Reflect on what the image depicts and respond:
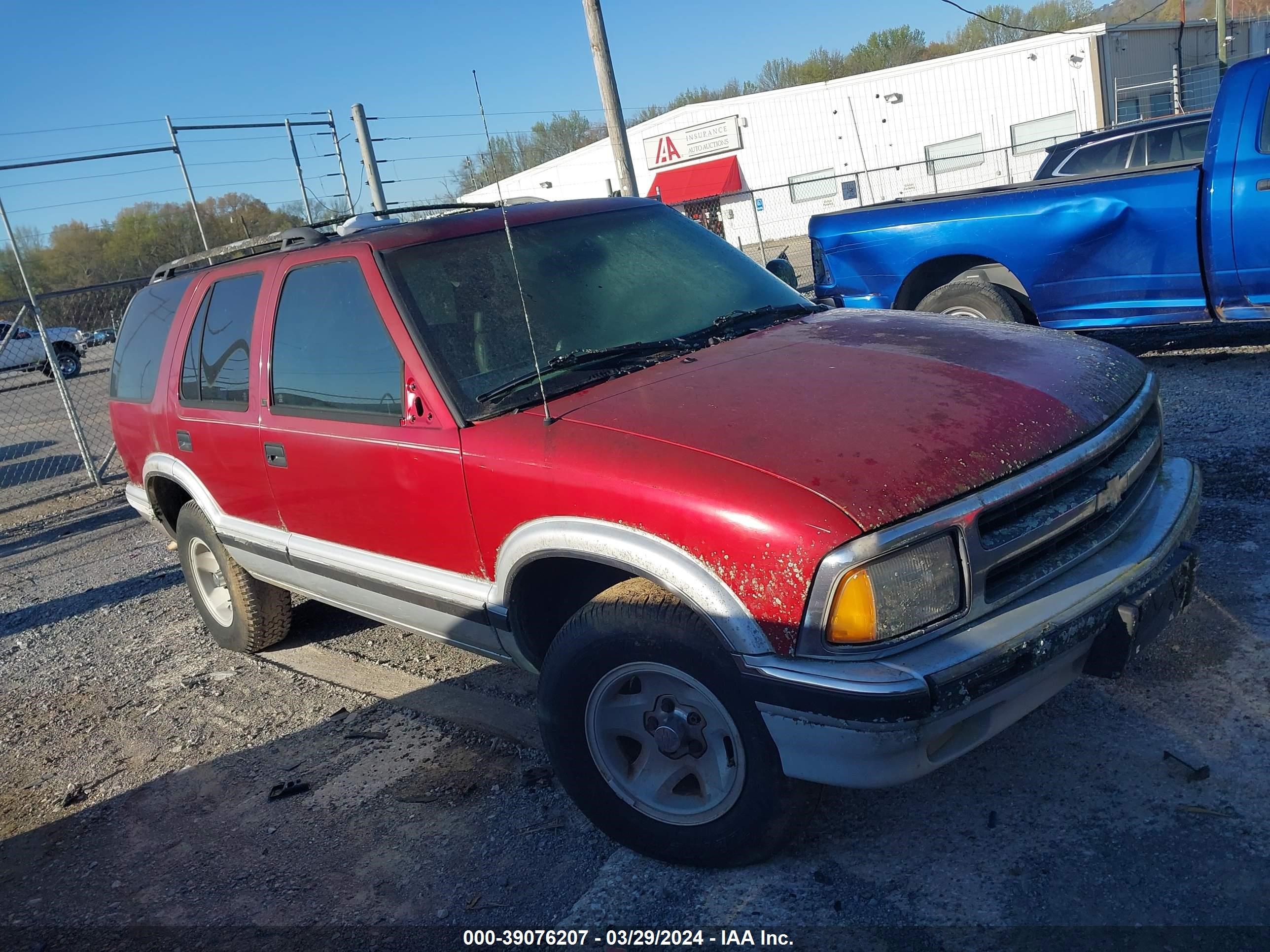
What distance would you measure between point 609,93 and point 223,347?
7.55 meters

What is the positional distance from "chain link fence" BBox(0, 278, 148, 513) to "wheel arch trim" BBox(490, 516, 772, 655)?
166 inches

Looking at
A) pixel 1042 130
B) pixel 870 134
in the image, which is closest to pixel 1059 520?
pixel 1042 130

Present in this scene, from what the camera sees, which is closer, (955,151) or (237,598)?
(237,598)

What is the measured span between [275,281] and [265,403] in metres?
0.49

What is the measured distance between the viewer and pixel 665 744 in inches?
103

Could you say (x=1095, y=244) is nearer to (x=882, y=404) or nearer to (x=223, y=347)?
(x=882, y=404)

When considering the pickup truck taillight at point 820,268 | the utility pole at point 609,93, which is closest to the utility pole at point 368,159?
the utility pole at point 609,93

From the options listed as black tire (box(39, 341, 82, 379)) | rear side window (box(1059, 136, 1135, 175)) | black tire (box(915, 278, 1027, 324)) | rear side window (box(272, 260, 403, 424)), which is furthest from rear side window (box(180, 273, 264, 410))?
black tire (box(39, 341, 82, 379))

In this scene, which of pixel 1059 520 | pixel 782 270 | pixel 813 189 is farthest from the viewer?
pixel 813 189

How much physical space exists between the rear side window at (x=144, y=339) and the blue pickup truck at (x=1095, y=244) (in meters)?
4.64

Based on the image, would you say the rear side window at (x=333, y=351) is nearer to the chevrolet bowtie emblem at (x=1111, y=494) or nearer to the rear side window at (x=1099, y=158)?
the chevrolet bowtie emblem at (x=1111, y=494)

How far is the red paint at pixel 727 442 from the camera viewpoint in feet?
7.50

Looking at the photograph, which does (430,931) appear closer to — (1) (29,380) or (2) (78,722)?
(2) (78,722)

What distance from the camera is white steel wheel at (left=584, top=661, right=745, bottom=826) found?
2.54m
